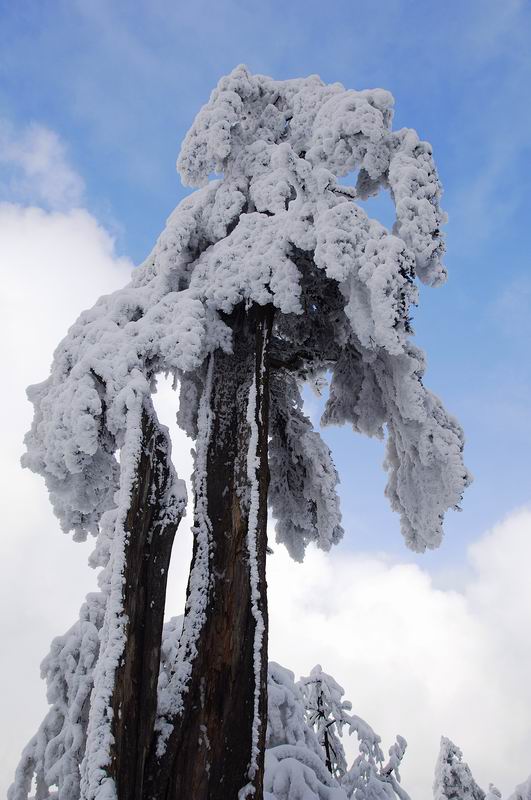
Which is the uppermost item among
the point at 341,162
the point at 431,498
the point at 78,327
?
the point at 341,162

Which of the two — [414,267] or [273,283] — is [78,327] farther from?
[414,267]

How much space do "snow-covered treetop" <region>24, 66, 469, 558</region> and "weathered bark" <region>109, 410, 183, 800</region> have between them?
0.55 m

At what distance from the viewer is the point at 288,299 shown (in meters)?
6.11

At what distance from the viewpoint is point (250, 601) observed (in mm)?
5062

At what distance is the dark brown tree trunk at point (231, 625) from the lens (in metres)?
4.50

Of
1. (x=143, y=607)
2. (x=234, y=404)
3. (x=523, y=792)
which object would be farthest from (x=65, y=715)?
(x=523, y=792)

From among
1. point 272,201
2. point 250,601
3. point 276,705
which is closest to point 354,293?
point 272,201

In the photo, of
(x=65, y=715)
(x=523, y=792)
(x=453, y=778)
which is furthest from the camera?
(x=453, y=778)

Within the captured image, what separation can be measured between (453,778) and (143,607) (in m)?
6.85

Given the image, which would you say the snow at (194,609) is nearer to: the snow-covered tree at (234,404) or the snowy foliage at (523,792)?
the snow-covered tree at (234,404)

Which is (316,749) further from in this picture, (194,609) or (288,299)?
(288,299)

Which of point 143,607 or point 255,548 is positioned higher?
point 255,548

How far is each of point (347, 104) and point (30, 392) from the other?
4.82 m

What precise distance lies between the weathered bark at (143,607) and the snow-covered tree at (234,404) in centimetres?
2
